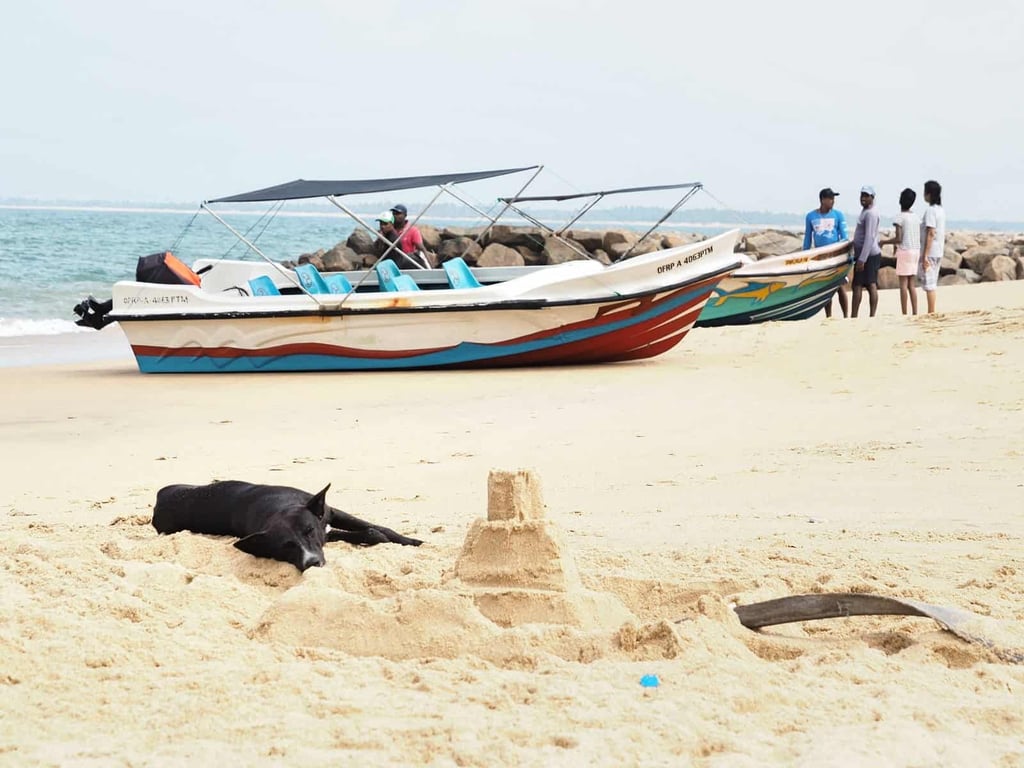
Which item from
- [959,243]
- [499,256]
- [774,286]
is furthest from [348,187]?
[959,243]

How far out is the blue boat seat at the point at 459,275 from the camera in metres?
13.0

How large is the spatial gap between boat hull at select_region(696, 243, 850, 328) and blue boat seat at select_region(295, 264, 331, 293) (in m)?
5.38

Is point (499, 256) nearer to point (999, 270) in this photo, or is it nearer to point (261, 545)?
point (999, 270)

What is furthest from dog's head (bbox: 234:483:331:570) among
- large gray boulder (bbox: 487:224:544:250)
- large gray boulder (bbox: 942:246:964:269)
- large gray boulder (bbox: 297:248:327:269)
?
large gray boulder (bbox: 942:246:964:269)

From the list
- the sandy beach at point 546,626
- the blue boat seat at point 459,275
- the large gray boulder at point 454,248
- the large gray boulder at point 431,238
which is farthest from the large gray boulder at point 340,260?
the sandy beach at point 546,626

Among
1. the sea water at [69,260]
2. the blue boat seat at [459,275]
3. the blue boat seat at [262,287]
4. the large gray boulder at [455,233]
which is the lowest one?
the sea water at [69,260]

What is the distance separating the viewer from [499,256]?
82.1 ft

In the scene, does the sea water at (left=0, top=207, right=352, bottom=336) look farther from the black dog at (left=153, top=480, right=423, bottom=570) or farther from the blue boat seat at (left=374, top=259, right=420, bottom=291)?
the black dog at (left=153, top=480, right=423, bottom=570)

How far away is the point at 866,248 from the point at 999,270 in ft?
39.8

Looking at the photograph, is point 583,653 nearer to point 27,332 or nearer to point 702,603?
point 702,603

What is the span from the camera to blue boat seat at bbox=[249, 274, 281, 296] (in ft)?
43.2

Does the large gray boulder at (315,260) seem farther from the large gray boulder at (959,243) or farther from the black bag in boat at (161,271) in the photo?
the large gray boulder at (959,243)

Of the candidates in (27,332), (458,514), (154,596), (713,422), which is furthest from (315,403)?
(27,332)

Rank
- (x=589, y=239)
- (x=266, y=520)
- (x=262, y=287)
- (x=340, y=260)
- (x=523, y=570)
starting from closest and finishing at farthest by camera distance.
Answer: (x=523, y=570) → (x=266, y=520) → (x=262, y=287) → (x=589, y=239) → (x=340, y=260)
